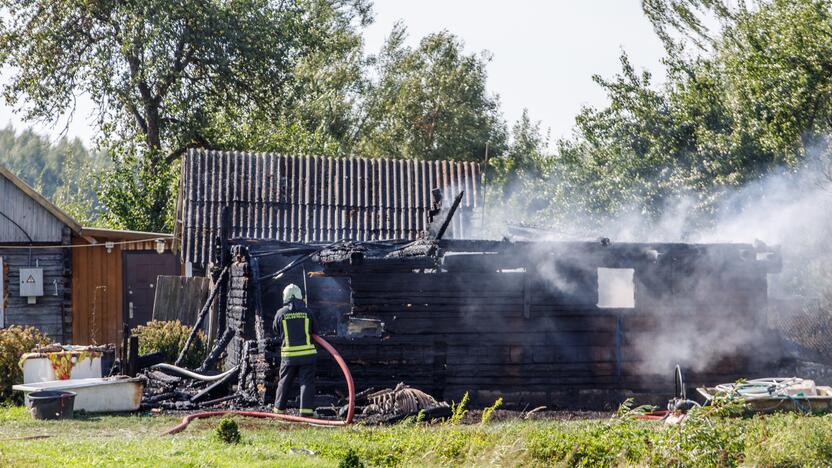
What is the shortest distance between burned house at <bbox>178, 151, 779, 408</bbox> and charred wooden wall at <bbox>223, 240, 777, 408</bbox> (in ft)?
0.06

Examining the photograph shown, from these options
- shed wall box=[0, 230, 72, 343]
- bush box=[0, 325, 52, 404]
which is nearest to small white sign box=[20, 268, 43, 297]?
shed wall box=[0, 230, 72, 343]

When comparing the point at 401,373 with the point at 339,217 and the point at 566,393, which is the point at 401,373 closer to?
the point at 566,393

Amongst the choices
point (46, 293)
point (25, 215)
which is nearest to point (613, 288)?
point (46, 293)

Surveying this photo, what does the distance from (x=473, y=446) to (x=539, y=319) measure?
20.1ft

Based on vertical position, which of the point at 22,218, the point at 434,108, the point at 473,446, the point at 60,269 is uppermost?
the point at 434,108

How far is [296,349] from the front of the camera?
15.6m

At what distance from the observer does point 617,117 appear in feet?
103

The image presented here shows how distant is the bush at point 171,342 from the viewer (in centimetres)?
2084

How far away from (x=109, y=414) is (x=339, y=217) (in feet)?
28.0

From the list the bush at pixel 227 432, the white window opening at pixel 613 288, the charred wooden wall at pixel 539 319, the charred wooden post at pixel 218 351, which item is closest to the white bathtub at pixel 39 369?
the charred wooden post at pixel 218 351

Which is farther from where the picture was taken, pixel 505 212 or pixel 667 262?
pixel 505 212

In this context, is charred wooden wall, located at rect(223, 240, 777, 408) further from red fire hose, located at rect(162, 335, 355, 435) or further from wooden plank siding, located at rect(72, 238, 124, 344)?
wooden plank siding, located at rect(72, 238, 124, 344)

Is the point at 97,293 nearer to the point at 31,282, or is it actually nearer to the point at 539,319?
the point at 31,282

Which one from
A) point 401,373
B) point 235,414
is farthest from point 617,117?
point 235,414
